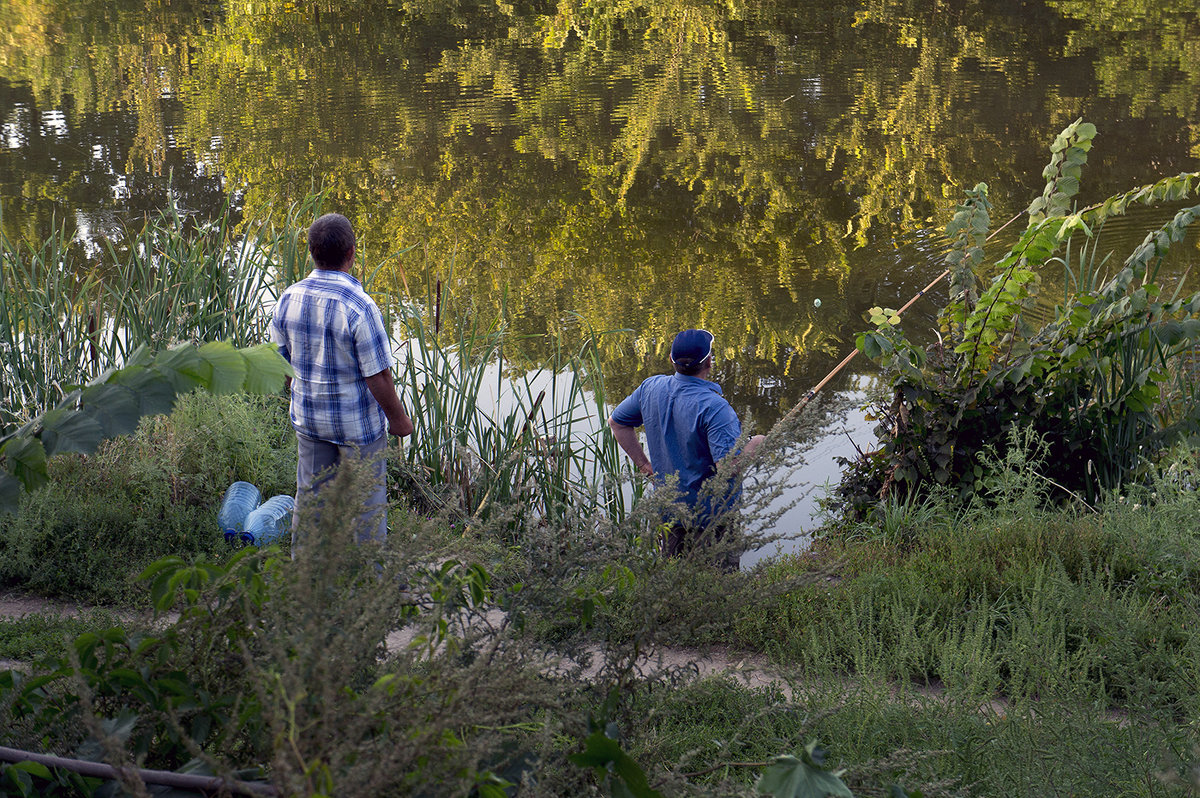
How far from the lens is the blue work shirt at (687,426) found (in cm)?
463

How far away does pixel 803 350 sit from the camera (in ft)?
26.4

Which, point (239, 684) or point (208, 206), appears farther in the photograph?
point (208, 206)

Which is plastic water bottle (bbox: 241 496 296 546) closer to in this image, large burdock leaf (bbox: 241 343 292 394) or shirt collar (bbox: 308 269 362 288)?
shirt collar (bbox: 308 269 362 288)

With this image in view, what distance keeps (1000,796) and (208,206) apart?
10.6 metres

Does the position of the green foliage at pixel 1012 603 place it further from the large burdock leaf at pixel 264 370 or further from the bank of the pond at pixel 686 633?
the large burdock leaf at pixel 264 370

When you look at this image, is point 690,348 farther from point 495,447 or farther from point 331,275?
point 331,275

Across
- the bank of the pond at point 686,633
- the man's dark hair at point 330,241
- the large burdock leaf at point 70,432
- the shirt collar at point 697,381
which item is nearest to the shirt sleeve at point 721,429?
the shirt collar at point 697,381

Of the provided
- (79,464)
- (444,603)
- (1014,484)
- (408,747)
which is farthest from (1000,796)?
(79,464)

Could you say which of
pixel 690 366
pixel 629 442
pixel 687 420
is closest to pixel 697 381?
pixel 690 366

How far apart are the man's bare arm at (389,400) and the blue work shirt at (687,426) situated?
47.1 inches

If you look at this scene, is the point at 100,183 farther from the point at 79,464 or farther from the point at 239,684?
the point at 239,684

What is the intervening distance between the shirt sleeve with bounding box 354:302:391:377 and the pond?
6.19 feet

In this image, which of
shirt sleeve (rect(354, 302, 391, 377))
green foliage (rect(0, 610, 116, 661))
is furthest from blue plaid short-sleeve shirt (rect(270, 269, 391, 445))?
green foliage (rect(0, 610, 116, 661))

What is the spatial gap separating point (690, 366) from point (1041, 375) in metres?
2.02
